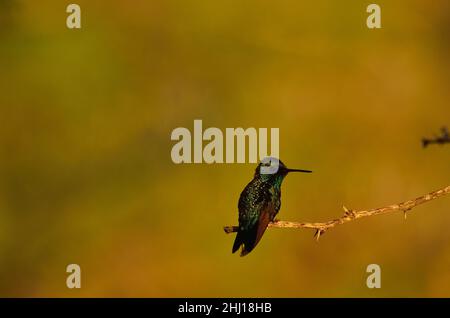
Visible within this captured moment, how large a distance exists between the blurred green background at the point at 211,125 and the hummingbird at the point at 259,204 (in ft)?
22.5

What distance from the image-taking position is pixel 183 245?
52.7 ft

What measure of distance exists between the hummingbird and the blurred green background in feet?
22.5

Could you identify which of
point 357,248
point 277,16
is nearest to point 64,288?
point 357,248

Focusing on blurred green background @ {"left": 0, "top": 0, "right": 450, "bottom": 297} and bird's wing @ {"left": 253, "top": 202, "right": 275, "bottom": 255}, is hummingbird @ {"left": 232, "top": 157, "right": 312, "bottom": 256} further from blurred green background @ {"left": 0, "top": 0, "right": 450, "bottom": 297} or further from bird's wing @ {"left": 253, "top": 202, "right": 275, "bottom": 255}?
blurred green background @ {"left": 0, "top": 0, "right": 450, "bottom": 297}

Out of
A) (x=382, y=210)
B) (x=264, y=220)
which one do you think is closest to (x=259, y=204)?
(x=264, y=220)

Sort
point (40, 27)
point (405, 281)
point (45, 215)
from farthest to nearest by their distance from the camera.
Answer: point (40, 27) < point (45, 215) < point (405, 281)

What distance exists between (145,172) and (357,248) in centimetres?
494

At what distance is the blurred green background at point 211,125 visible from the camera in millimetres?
15828

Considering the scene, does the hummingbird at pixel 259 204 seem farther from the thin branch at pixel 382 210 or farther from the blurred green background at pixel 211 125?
the blurred green background at pixel 211 125

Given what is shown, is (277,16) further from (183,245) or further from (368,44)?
(183,245)

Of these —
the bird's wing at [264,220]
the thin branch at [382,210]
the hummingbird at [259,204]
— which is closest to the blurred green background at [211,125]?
the hummingbird at [259,204]

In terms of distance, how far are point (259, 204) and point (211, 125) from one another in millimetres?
8176

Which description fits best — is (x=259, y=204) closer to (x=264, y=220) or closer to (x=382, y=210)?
(x=264, y=220)

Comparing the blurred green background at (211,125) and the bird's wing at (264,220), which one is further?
the blurred green background at (211,125)
